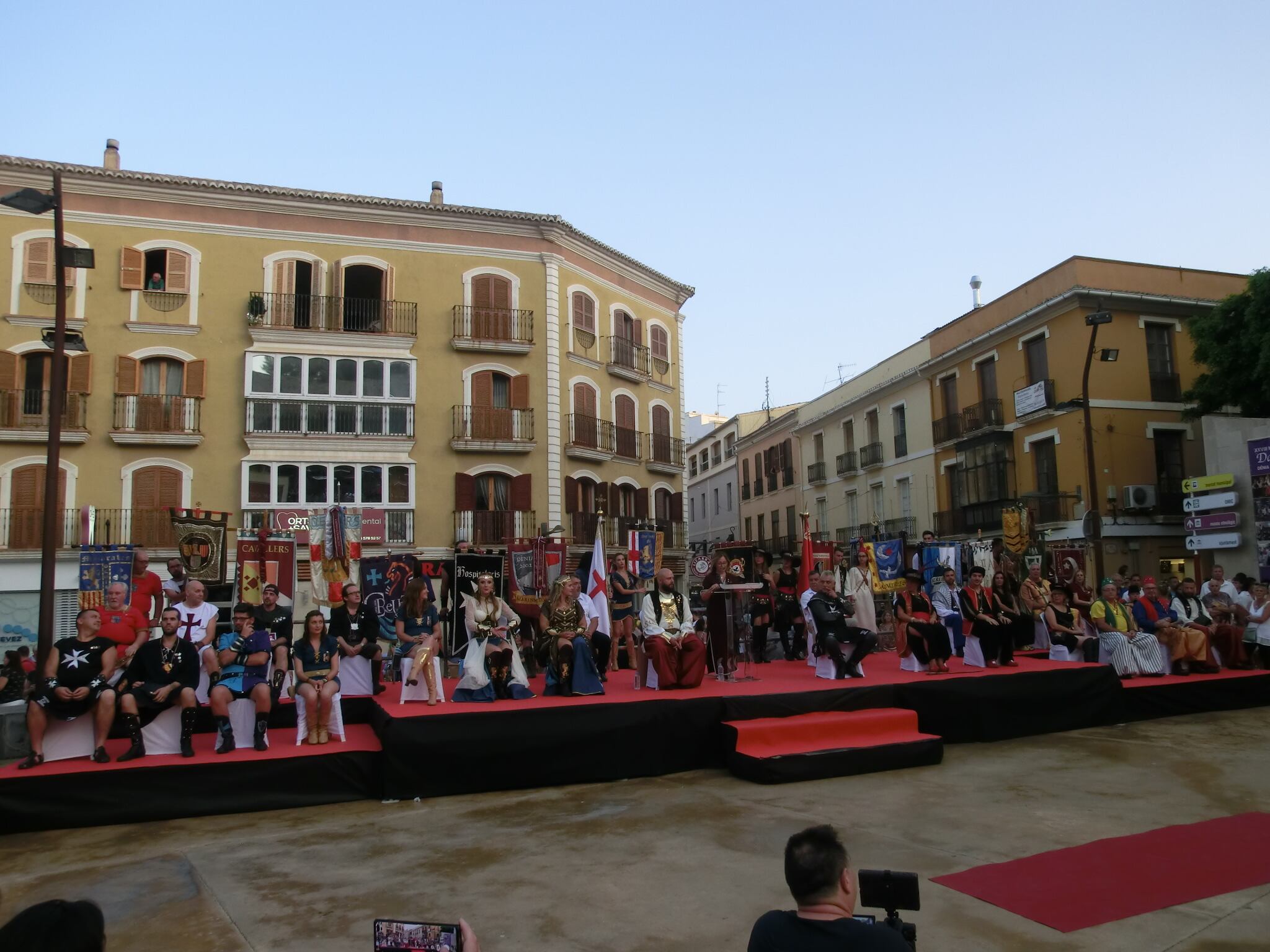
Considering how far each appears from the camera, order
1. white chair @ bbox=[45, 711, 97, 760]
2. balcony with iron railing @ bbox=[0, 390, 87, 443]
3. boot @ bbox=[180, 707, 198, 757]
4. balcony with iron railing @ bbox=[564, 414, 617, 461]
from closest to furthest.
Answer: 1. white chair @ bbox=[45, 711, 97, 760]
2. boot @ bbox=[180, 707, 198, 757]
3. balcony with iron railing @ bbox=[0, 390, 87, 443]
4. balcony with iron railing @ bbox=[564, 414, 617, 461]

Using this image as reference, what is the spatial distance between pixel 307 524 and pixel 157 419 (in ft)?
14.3

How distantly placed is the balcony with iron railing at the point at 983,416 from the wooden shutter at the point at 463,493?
14.7 meters

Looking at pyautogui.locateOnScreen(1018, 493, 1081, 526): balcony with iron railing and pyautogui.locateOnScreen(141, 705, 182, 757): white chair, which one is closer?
pyautogui.locateOnScreen(141, 705, 182, 757): white chair

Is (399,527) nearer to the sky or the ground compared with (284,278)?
nearer to the ground

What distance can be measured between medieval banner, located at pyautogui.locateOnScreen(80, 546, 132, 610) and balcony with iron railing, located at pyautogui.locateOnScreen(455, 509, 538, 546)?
1284 centimetres

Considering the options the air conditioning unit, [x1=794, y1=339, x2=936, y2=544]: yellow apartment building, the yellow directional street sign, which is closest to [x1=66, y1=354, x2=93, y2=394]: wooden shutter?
[x1=794, y1=339, x2=936, y2=544]: yellow apartment building

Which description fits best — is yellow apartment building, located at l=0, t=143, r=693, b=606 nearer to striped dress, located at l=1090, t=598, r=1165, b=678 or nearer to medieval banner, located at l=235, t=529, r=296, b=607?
medieval banner, located at l=235, t=529, r=296, b=607

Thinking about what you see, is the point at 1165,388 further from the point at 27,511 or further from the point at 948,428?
the point at 27,511

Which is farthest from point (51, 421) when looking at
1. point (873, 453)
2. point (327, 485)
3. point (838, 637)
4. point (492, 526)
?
point (873, 453)

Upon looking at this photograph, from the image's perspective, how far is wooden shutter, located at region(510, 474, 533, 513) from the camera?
24812 millimetres

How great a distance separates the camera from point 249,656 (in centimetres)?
836

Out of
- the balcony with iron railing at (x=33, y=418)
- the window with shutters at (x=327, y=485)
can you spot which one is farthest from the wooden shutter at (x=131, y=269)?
the window with shutters at (x=327, y=485)

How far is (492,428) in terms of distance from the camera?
81.7ft

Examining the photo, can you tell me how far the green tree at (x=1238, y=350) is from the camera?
21.3 m
